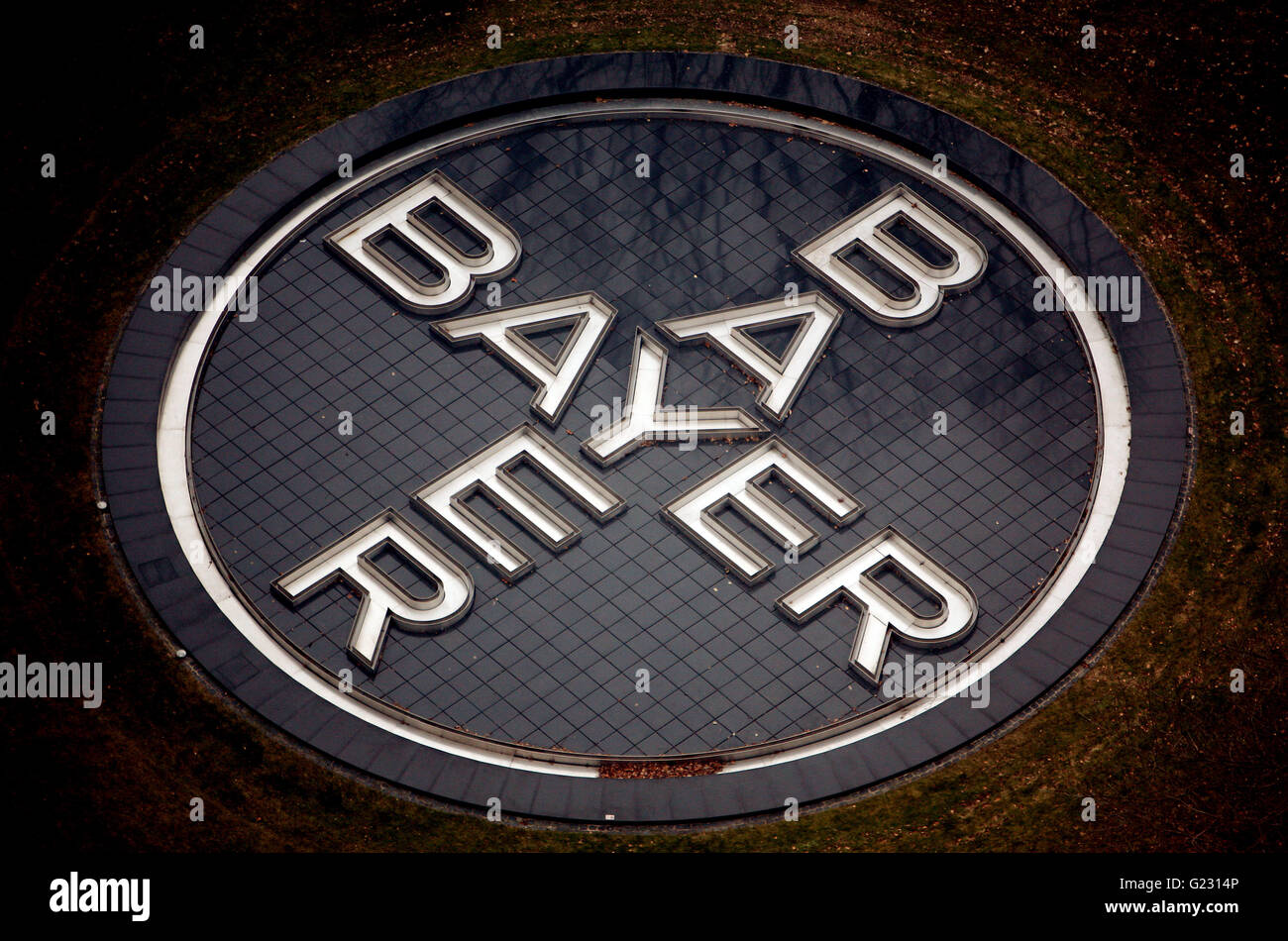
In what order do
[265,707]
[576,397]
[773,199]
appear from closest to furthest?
[265,707]
[576,397]
[773,199]

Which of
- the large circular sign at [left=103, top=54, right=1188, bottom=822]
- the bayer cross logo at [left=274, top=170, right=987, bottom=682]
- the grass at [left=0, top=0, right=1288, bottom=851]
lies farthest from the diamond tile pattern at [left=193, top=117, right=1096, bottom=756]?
the grass at [left=0, top=0, right=1288, bottom=851]

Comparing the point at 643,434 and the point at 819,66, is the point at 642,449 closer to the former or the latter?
the point at 643,434

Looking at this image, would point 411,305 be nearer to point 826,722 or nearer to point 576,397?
point 576,397

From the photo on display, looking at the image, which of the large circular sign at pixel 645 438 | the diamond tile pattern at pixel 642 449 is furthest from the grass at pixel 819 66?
the diamond tile pattern at pixel 642 449

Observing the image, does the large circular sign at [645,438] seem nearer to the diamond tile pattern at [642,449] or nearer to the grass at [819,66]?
the diamond tile pattern at [642,449]

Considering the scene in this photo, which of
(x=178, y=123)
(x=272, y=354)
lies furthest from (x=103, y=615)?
(x=178, y=123)

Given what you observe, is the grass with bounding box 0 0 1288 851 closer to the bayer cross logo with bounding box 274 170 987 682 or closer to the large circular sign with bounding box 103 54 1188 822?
the large circular sign with bounding box 103 54 1188 822
